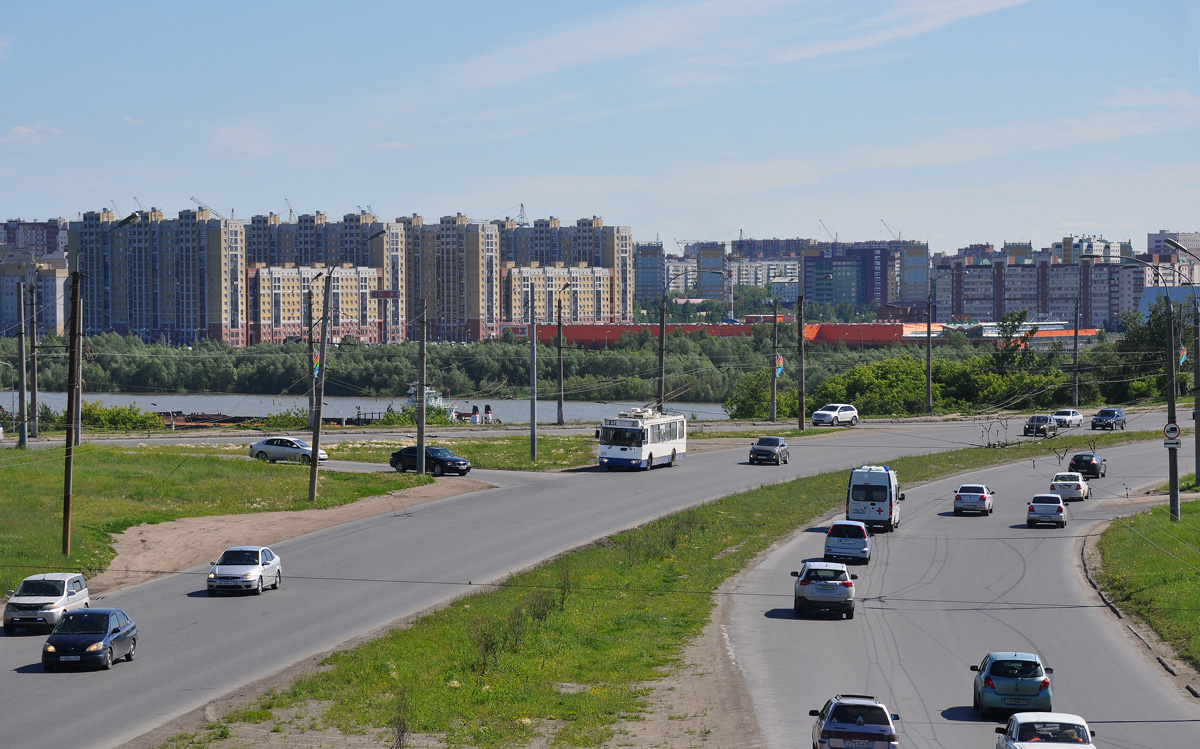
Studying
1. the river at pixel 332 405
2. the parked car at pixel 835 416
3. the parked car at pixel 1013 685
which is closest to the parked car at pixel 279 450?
the parked car at pixel 835 416

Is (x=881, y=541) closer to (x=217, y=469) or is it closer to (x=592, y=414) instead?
(x=217, y=469)

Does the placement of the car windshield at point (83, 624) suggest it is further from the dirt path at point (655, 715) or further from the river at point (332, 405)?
the river at point (332, 405)

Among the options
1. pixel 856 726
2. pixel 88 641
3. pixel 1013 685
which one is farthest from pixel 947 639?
pixel 88 641

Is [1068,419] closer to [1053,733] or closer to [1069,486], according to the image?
[1069,486]

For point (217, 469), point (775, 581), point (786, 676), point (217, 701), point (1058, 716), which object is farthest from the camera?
point (217, 469)

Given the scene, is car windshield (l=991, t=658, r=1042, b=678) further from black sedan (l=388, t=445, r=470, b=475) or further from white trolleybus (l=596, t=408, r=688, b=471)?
black sedan (l=388, t=445, r=470, b=475)

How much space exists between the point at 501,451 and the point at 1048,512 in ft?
104

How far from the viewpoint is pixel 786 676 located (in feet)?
75.8

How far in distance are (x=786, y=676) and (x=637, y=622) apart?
20.4 feet

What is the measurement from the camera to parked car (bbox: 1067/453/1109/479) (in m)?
61.8

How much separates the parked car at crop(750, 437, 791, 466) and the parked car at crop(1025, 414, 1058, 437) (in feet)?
83.7

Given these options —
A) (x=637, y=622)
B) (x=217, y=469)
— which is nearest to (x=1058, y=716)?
(x=637, y=622)

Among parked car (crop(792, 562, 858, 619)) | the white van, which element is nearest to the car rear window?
the white van

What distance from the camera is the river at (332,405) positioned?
13088 cm
